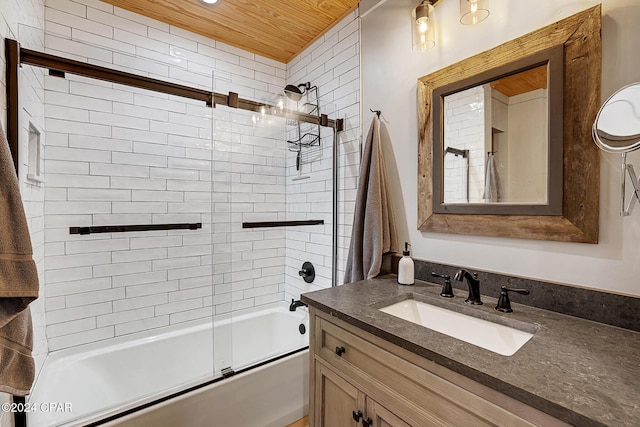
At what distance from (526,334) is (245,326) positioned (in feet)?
5.88

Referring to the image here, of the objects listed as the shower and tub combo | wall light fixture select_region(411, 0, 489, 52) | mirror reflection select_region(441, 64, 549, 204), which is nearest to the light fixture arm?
mirror reflection select_region(441, 64, 549, 204)

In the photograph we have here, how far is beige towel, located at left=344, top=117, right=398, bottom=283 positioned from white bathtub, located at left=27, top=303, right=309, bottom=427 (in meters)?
0.68

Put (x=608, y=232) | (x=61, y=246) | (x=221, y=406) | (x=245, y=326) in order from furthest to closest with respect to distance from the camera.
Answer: (x=245, y=326)
(x=61, y=246)
(x=221, y=406)
(x=608, y=232)

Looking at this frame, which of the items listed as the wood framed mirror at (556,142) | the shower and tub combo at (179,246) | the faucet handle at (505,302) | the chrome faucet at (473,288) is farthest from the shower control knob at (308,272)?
the faucet handle at (505,302)

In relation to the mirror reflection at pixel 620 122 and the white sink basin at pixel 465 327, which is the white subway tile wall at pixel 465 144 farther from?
the white sink basin at pixel 465 327

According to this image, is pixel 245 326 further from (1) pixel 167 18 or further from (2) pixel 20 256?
(1) pixel 167 18

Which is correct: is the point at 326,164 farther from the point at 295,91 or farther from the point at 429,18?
the point at 429,18

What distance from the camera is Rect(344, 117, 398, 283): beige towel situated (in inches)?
63.3

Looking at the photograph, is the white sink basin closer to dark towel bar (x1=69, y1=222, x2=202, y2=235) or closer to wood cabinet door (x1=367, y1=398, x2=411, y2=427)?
wood cabinet door (x1=367, y1=398, x2=411, y2=427)

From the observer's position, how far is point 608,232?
3.19 feet

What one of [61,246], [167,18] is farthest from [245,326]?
[167,18]

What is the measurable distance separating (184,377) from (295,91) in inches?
83.0

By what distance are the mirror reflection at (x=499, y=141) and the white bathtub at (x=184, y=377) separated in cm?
137

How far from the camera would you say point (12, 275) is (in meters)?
0.83
